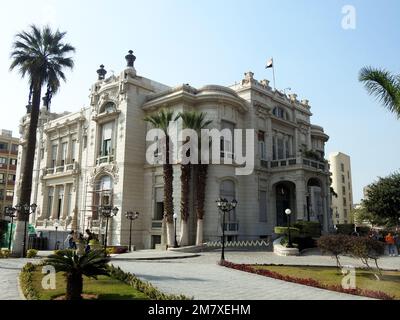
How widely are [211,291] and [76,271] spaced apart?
416 centimetres

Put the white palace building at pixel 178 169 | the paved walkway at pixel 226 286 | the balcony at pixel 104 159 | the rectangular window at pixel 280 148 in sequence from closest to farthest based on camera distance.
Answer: the paved walkway at pixel 226 286, the white palace building at pixel 178 169, the balcony at pixel 104 159, the rectangular window at pixel 280 148

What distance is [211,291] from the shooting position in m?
11.6

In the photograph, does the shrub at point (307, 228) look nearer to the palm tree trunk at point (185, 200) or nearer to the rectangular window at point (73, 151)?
the palm tree trunk at point (185, 200)

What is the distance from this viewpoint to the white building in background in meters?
88.8

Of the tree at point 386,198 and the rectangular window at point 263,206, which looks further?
the tree at point 386,198

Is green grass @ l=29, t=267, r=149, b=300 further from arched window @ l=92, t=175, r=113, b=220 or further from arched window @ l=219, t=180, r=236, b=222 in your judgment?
arched window @ l=92, t=175, r=113, b=220

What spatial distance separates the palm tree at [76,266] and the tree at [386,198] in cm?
3002

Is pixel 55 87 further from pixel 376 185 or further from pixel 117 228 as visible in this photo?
pixel 376 185

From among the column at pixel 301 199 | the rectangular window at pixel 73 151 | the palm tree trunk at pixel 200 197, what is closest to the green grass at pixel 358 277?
the palm tree trunk at pixel 200 197

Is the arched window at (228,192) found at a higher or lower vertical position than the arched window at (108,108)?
lower

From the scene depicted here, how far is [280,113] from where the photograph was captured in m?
38.6

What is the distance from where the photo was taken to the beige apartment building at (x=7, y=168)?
67.2 metres

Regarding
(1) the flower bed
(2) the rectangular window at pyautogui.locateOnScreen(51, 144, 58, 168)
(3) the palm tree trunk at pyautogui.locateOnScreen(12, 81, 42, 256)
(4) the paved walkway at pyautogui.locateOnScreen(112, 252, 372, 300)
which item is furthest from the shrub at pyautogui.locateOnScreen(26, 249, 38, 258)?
(2) the rectangular window at pyautogui.locateOnScreen(51, 144, 58, 168)

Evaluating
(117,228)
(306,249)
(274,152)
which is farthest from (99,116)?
(306,249)
